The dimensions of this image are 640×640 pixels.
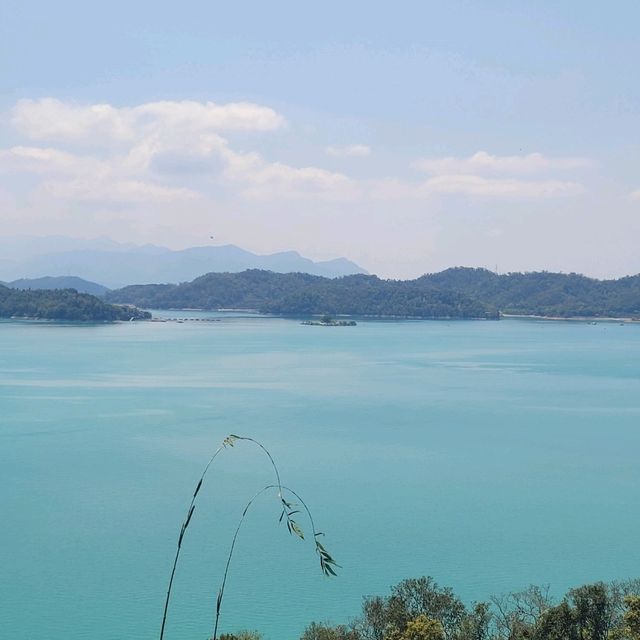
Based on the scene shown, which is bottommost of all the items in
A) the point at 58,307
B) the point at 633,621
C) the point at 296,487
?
the point at 296,487

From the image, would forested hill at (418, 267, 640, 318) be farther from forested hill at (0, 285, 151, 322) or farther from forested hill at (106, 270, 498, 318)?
forested hill at (0, 285, 151, 322)

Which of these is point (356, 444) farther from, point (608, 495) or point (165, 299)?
point (165, 299)

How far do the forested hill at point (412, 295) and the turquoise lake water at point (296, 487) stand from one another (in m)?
45.7

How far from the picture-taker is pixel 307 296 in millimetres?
77125

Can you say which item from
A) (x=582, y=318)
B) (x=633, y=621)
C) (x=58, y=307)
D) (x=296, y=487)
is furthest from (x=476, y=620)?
(x=582, y=318)

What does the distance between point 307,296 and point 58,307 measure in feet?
87.8

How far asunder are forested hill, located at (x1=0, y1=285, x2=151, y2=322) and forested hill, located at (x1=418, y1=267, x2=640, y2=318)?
42120 mm

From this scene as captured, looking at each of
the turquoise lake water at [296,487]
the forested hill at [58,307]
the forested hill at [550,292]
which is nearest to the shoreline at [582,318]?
the forested hill at [550,292]

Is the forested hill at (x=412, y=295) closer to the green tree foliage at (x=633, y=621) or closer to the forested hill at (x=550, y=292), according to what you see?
the forested hill at (x=550, y=292)

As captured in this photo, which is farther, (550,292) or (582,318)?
(550,292)

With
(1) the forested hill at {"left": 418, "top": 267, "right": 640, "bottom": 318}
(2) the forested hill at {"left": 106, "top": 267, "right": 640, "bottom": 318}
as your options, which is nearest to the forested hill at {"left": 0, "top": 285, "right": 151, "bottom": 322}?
(2) the forested hill at {"left": 106, "top": 267, "right": 640, "bottom": 318}

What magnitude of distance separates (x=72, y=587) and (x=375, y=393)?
1607cm

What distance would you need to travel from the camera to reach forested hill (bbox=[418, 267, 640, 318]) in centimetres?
7744

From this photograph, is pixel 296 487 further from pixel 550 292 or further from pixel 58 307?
pixel 550 292
